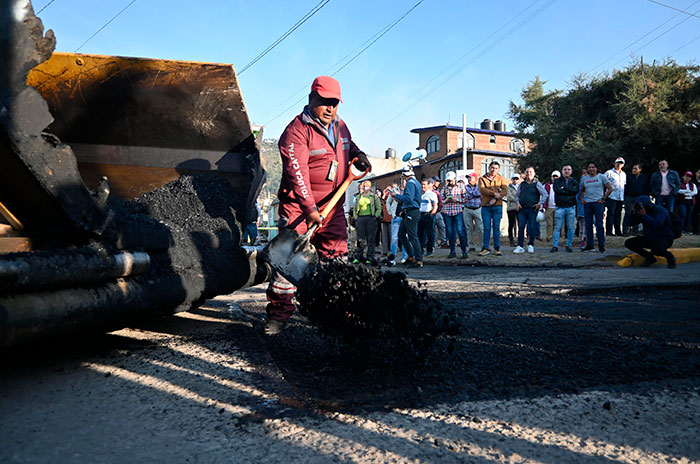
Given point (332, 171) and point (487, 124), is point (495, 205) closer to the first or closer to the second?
point (332, 171)

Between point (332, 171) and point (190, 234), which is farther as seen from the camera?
point (332, 171)

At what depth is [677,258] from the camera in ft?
27.0

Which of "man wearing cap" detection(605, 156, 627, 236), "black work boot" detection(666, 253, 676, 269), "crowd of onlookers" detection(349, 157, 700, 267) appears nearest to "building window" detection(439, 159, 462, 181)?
"man wearing cap" detection(605, 156, 627, 236)

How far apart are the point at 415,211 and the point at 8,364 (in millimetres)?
7075

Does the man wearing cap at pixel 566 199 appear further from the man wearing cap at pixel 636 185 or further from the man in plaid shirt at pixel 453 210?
the man wearing cap at pixel 636 185

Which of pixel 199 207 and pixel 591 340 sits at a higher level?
pixel 199 207

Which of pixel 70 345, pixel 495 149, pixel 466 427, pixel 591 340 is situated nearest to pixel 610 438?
pixel 466 427

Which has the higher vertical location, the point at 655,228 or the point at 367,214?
the point at 367,214

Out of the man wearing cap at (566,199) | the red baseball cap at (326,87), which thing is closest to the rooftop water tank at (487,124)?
the man wearing cap at (566,199)

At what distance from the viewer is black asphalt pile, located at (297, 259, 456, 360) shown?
2.50 metres

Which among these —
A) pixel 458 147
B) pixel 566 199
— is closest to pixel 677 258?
pixel 566 199

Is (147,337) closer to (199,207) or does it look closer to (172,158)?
(199,207)

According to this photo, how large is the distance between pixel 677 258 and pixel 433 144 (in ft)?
112

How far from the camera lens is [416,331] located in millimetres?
2484
